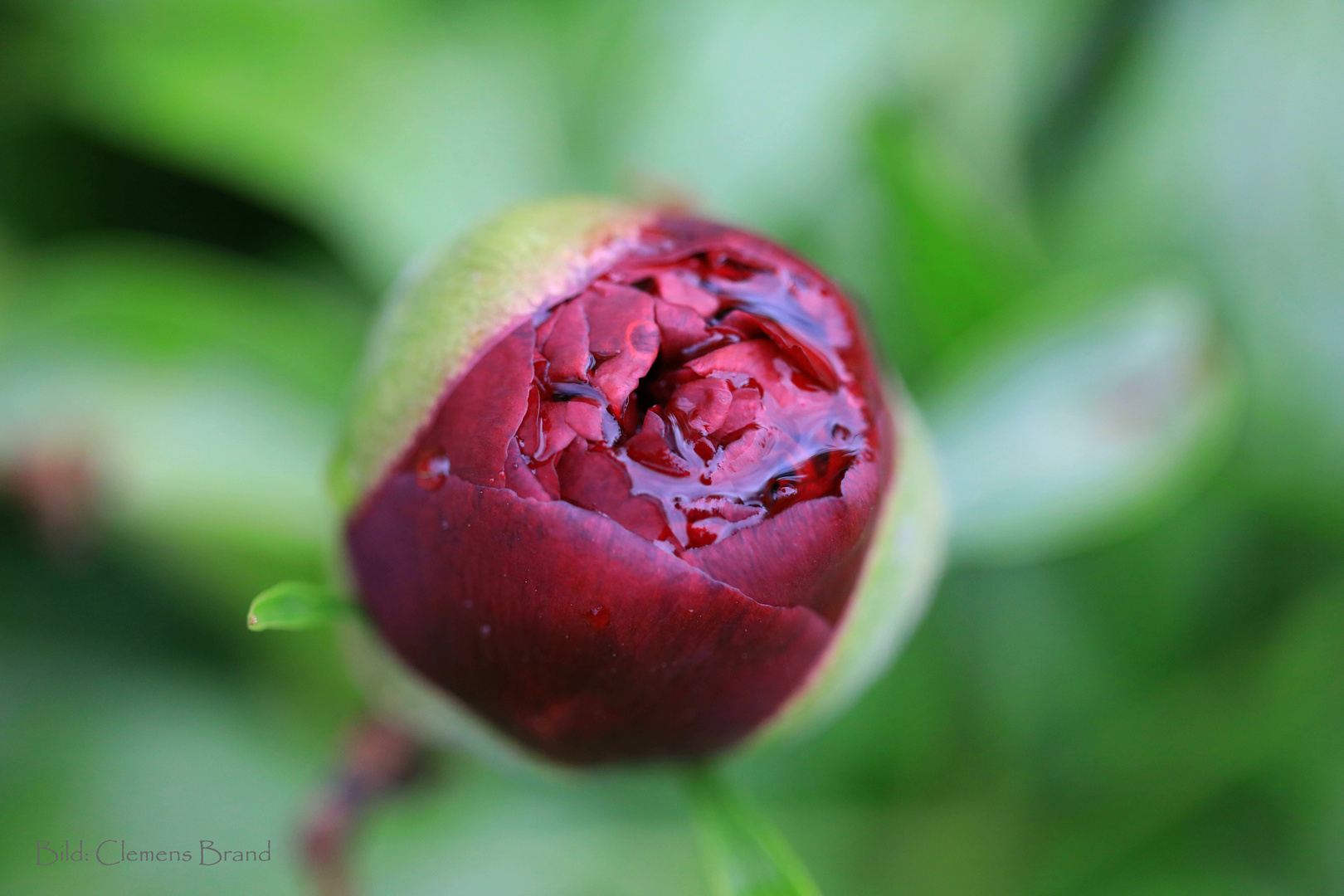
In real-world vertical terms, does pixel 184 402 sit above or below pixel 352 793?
above

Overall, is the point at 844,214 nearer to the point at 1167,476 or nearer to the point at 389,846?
the point at 1167,476

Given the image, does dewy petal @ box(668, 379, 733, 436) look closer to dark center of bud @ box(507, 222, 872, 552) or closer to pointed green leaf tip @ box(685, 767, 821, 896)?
dark center of bud @ box(507, 222, 872, 552)

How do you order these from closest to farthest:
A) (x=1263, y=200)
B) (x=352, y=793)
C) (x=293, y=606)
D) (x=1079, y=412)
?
1. (x=293, y=606)
2. (x=352, y=793)
3. (x=1079, y=412)
4. (x=1263, y=200)

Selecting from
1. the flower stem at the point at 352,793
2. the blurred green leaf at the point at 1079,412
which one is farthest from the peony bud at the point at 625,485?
the blurred green leaf at the point at 1079,412

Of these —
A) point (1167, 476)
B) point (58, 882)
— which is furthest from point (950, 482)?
point (58, 882)

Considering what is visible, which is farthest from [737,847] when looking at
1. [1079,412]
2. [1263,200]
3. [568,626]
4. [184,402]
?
[1263,200]

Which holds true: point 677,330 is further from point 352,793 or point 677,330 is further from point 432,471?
point 352,793

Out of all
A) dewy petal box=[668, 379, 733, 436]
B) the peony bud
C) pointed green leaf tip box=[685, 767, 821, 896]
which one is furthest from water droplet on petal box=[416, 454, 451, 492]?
pointed green leaf tip box=[685, 767, 821, 896]

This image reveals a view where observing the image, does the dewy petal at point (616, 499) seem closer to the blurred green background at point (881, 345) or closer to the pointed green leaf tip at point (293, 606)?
the pointed green leaf tip at point (293, 606)
